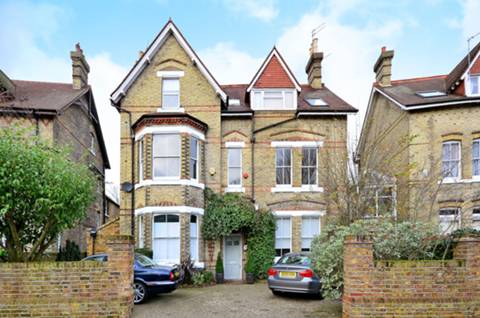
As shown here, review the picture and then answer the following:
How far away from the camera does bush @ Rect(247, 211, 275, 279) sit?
15719 millimetres

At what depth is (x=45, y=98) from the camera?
1758 cm

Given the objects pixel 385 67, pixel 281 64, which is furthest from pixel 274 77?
pixel 385 67

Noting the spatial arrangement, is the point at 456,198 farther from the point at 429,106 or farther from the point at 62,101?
the point at 62,101

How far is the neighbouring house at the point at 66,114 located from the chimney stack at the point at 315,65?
41.5 feet

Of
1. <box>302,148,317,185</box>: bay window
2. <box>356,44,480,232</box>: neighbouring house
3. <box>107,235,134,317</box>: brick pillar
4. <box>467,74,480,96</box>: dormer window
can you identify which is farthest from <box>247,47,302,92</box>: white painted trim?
<box>107,235,134,317</box>: brick pillar

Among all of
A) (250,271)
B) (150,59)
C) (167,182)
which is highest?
(150,59)

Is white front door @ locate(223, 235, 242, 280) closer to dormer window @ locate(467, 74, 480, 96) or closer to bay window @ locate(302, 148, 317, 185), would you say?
bay window @ locate(302, 148, 317, 185)

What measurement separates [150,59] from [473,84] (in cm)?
1500

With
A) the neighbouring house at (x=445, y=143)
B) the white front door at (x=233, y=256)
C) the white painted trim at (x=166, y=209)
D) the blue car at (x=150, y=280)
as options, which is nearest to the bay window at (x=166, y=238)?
the white painted trim at (x=166, y=209)

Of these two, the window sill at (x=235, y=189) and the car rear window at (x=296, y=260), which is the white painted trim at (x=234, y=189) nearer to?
the window sill at (x=235, y=189)

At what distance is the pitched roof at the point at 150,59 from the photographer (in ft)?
54.1

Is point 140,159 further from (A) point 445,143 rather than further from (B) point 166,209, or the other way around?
(A) point 445,143

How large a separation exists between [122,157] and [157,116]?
287 cm

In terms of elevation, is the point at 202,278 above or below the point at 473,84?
below
